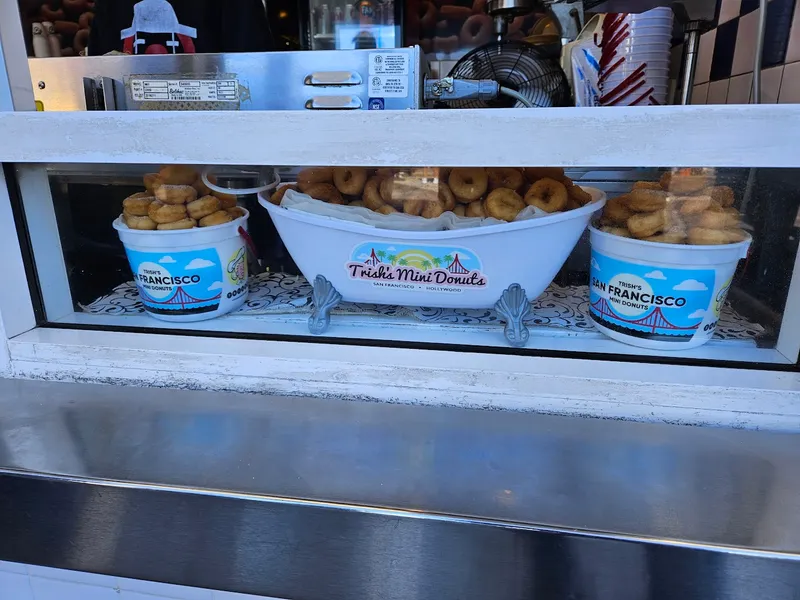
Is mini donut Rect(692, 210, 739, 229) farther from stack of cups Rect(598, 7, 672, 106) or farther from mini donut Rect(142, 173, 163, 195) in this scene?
mini donut Rect(142, 173, 163, 195)

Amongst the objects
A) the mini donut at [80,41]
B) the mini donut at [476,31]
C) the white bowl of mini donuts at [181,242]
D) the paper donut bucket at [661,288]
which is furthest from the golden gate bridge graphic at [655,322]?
the mini donut at [80,41]

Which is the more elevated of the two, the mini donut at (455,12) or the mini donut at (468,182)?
the mini donut at (455,12)

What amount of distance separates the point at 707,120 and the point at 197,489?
0.63 m

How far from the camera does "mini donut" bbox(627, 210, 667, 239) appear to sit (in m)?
0.65

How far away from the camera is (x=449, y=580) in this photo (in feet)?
1.69

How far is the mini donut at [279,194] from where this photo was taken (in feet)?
2.42

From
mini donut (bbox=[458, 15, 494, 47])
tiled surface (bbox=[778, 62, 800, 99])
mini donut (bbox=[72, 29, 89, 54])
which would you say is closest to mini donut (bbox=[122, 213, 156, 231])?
tiled surface (bbox=[778, 62, 800, 99])

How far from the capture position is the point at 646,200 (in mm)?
660

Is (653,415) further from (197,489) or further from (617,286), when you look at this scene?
(197,489)

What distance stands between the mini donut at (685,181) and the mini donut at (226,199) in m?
0.59

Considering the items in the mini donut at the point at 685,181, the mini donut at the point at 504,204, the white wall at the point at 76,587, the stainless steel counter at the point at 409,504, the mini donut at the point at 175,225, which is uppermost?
the mini donut at the point at 685,181

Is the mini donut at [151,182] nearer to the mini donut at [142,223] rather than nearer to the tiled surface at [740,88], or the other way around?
the mini donut at [142,223]

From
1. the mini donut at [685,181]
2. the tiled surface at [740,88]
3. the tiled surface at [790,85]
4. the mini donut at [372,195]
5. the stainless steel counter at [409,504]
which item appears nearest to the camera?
the stainless steel counter at [409,504]

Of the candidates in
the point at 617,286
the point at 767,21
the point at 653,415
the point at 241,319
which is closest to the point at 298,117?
the point at 241,319
